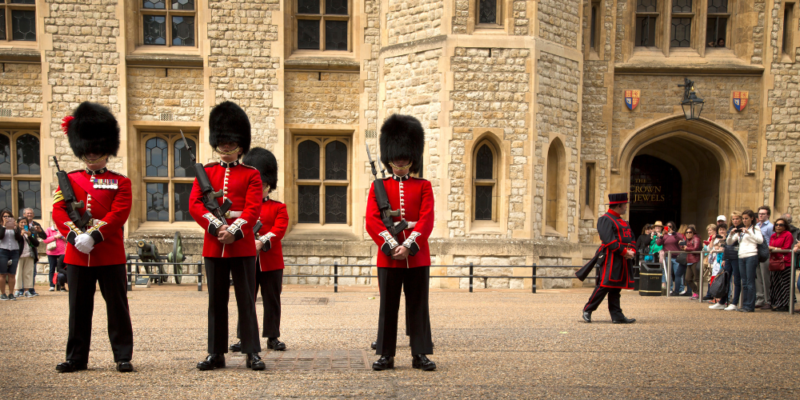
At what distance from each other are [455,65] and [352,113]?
2543 mm

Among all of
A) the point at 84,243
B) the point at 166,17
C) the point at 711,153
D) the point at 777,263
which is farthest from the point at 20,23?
the point at 711,153

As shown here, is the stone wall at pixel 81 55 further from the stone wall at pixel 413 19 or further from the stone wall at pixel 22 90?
the stone wall at pixel 413 19

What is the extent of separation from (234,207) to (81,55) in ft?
34.8

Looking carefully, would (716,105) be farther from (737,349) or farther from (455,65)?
(737,349)

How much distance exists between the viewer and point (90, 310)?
4.70 meters

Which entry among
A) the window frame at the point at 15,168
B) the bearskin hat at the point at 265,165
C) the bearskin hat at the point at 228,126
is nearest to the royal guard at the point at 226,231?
the bearskin hat at the point at 228,126

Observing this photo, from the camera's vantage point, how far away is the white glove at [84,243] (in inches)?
177

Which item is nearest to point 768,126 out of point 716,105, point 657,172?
point 716,105

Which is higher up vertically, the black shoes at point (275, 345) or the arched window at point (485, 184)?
the arched window at point (485, 184)

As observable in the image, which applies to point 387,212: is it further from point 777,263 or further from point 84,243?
point 777,263

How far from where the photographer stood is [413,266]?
4871 millimetres

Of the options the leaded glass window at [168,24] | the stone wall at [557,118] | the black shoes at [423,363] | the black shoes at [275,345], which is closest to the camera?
the black shoes at [423,363]

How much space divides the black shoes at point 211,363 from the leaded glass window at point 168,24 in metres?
10.7

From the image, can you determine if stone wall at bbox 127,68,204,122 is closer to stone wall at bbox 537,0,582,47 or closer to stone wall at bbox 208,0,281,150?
stone wall at bbox 208,0,281,150
